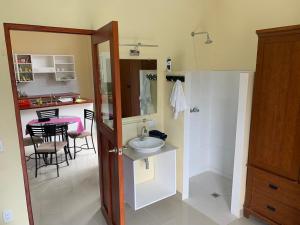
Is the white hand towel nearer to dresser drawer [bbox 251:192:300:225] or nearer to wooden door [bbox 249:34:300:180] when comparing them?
wooden door [bbox 249:34:300:180]

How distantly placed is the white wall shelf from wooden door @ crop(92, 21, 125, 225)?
5.07 metres

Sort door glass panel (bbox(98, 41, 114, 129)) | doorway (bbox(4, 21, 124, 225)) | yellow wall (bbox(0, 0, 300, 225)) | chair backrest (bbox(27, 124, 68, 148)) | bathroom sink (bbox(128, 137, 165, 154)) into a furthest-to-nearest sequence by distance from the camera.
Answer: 1. chair backrest (bbox(27, 124, 68, 148))
2. bathroom sink (bbox(128, 137, 165, 154))
3. door glass panel (bbox(98, 41, 114, 129))
4. yellow wall (bbox(0, 0, 300, 225))
5. doorway (bbox(4, 21, 124, 225))

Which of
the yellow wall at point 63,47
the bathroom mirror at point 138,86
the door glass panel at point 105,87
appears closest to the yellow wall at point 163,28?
the bathroom mirror at point 138,86

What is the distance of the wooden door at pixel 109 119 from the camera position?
1.86 meters

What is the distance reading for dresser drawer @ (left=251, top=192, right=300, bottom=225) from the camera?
219cm

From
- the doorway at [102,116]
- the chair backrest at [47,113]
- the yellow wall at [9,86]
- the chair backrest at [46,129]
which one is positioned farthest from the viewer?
the chair backrest at [47,113]

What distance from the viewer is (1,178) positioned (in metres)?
2.12

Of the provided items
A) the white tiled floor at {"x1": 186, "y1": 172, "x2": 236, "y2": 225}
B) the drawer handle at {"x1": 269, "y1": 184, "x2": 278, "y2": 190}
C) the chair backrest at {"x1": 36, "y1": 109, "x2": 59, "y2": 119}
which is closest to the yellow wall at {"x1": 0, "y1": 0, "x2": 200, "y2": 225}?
the white tiled floor at {"x1": 186, "y1": 172, "x2": 236, "y2": 225}

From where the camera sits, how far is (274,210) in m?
2.34

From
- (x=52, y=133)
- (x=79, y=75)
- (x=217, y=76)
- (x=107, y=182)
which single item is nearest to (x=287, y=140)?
(x=217, y=76)

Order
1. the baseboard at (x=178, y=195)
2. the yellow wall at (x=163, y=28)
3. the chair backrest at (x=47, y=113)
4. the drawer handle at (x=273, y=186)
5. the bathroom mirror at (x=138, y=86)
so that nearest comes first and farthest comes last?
the yellow wall at (x=163, y=28)
the drawer handle at (x=273, y=186)
the bathroom mirror at (x=138, y=86)
the baseboard at (x=178, y=195)
the chair backrest at (x=47, y=113)

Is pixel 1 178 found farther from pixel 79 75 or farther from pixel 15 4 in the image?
pixel 79 75

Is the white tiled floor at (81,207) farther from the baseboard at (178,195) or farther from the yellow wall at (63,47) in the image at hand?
the yellow wall at (63,47)

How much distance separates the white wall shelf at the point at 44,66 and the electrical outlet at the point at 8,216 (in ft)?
17.1
